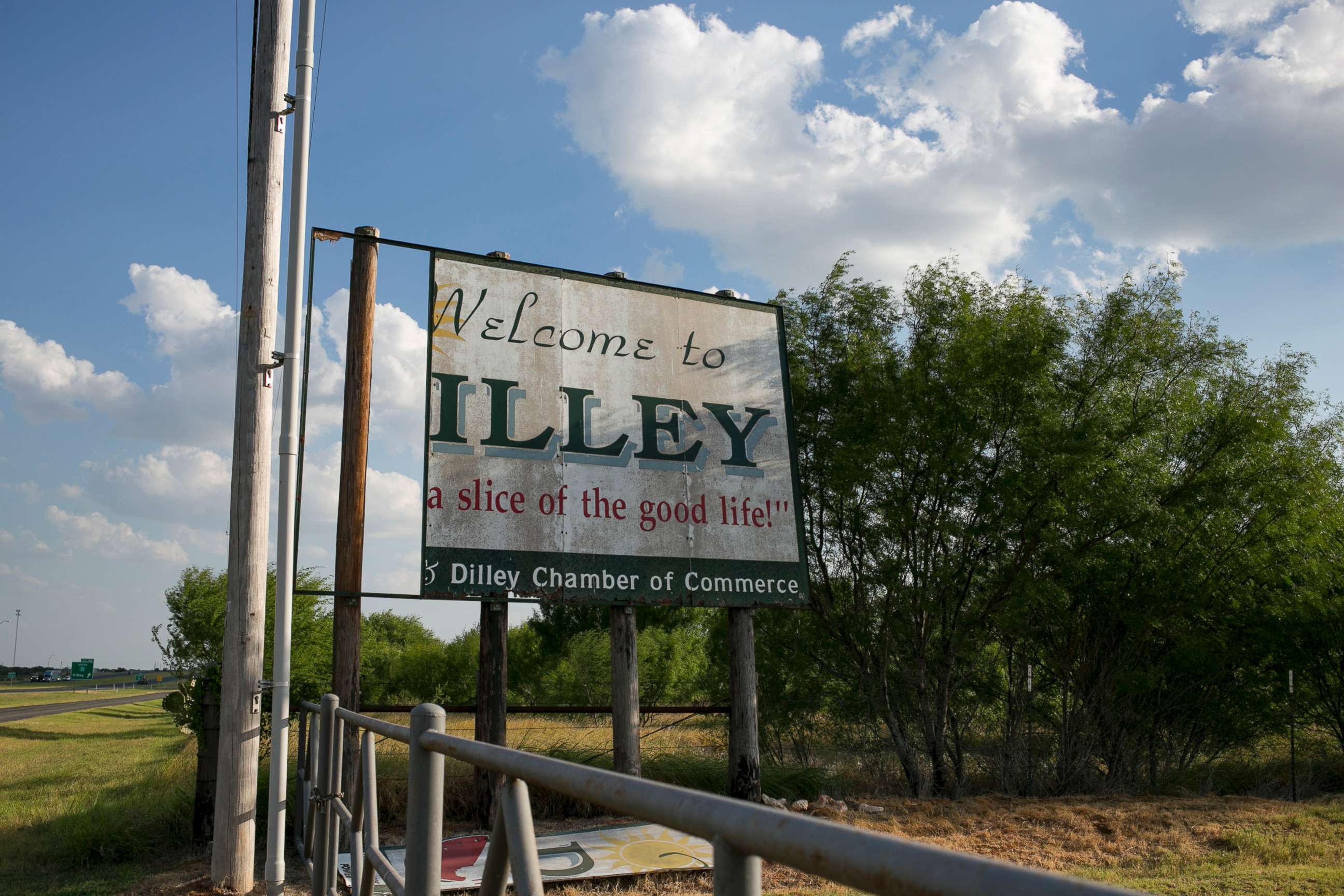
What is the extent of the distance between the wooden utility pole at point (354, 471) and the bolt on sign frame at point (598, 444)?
24cm

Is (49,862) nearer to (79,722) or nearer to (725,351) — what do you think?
(725,351)

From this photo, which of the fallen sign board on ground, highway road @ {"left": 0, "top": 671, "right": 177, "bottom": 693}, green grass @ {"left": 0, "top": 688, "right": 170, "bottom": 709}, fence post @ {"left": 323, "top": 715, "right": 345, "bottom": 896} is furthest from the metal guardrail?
highway road @ {"left": 0, "top": 671, "right": 177, "bottom": 693}

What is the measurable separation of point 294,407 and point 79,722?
102ft

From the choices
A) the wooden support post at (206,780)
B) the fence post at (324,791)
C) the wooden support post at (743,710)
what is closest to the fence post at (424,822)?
the fence post at (324,791)

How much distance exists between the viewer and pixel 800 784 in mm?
9203

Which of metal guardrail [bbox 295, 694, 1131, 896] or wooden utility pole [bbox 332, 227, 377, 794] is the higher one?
wooden utility pole [bbox 332, 227, 377, 794]

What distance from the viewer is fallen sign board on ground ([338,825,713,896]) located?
19.5 ft

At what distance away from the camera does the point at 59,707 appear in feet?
145

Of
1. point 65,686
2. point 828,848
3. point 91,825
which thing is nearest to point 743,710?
point 91,825

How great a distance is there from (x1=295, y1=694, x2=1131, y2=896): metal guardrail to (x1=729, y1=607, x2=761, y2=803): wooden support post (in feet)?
16.1

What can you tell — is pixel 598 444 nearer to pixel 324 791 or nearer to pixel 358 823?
pixel 324 791

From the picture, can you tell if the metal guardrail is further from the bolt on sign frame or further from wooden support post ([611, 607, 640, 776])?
wooden support post ([611, 607, 640, 776])

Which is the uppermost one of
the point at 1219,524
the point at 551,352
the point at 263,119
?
the point at 263,119

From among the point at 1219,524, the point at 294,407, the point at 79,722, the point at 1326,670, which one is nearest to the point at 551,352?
the point at 294,407
